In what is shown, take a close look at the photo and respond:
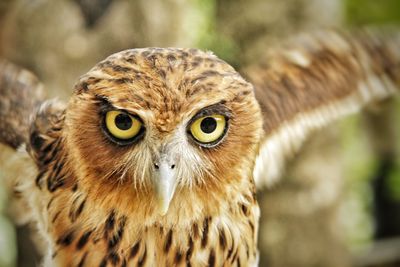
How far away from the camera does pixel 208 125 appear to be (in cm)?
99

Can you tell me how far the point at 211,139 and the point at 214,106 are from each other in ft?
0.22

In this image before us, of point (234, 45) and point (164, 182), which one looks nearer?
point (164, 182)

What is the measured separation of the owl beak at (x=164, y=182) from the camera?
3.23 ft

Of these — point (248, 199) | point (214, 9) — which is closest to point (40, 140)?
point (248, 199)

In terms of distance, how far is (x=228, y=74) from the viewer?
1041 millimetres

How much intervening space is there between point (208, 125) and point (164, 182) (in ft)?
0.34

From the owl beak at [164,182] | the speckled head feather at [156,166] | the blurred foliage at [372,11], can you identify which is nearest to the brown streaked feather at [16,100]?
the speckled head feather at [156,166]

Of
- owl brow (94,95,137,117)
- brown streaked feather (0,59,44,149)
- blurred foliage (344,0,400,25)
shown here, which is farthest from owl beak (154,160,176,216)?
blurred foliage (344,0,400,25)

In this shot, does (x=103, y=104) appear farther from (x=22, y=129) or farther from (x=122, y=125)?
(x=22, y=129)

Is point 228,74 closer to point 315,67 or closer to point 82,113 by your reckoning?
point 82,113

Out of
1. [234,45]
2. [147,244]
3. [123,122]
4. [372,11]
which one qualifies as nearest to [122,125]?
[123,122]

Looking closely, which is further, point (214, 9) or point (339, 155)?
point (339, 155)

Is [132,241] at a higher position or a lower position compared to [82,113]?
lower

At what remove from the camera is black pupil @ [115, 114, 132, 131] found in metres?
0.95
